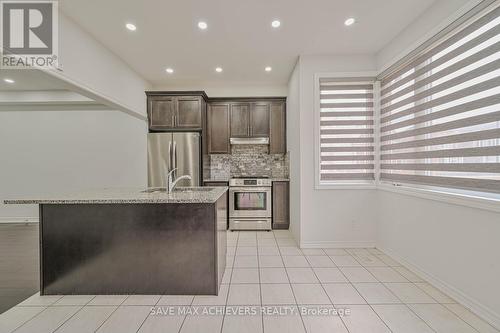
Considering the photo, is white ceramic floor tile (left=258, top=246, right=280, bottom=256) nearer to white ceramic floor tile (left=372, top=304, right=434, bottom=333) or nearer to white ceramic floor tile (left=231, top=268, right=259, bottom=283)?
white ceramic floor tile (left=231, top=268, right=259, bottom=283)

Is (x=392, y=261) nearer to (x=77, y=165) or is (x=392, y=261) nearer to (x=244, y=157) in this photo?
(x=244, y=157)

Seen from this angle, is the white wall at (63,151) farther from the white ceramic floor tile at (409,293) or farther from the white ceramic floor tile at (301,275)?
the white ceramic floor tile at (409,293)

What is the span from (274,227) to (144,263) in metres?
2.78

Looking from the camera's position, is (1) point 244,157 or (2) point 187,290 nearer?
(2) point 187,290

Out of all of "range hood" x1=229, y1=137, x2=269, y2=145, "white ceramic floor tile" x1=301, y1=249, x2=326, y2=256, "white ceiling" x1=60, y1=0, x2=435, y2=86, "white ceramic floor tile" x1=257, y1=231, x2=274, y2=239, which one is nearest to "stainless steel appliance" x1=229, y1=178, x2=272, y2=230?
"white ceramic floor tile" x1=257, y1=231, x2=274, y2=239

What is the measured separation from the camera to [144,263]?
2.18 metres

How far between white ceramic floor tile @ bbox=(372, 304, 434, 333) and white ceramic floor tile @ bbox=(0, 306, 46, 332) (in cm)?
293

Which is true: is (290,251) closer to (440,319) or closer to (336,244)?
(336,244)

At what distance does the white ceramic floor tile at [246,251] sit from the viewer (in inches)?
126

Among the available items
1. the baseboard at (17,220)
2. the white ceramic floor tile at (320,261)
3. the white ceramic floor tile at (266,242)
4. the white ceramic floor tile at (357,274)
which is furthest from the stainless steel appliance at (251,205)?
the baseboard at (17,220)

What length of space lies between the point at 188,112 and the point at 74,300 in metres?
3.26

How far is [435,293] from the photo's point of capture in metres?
2.18

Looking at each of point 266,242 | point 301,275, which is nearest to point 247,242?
point 266,242

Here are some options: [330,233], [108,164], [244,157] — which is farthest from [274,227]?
[108,164]
